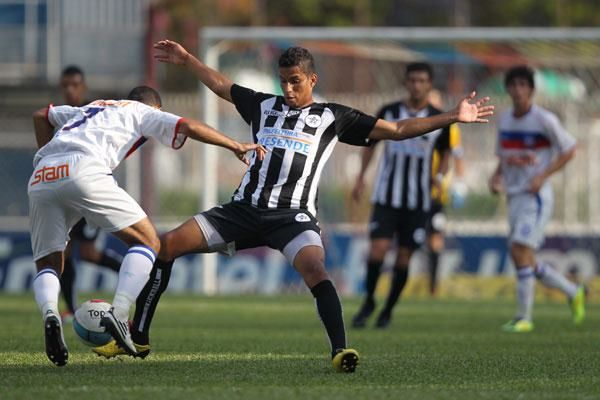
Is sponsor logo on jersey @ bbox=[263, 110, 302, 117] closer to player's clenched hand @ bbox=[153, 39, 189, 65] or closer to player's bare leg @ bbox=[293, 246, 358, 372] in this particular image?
player's clenched hand @ bbox=[153, 39, 189, 65]

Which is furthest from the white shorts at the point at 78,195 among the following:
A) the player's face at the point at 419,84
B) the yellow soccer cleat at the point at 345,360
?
the player's face at the point at 419,84

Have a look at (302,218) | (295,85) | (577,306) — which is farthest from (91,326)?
(577,306)

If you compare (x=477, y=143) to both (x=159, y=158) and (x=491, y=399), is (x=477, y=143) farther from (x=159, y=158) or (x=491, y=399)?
(x=491, y=399)

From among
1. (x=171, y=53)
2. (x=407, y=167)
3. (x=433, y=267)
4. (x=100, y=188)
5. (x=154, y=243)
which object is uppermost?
(x=171, y=53)

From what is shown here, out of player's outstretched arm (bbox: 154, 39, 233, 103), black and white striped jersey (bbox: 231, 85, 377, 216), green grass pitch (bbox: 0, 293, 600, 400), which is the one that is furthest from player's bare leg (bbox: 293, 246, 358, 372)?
player's outstretched arm (bbox: 154, 39, 233, 103)

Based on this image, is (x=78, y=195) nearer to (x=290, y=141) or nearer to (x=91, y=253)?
(x=290, y=141)

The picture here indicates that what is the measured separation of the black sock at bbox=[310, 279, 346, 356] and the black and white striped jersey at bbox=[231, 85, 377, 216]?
60 cm

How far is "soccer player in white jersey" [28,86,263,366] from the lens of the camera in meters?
7.34

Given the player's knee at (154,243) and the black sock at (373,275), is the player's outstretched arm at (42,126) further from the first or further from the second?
the black sock at (373,275)

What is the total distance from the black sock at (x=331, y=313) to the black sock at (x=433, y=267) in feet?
30.7

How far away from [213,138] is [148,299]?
1235mm

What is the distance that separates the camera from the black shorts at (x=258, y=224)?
7.84m

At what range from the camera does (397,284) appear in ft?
39.3

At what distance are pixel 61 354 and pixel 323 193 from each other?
37.9 ft
